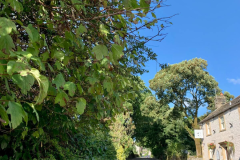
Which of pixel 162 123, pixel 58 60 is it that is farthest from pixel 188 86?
pixel 58 60

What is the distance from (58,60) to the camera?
7.55ft

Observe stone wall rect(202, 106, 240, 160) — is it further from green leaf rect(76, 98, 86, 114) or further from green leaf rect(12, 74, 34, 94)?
green leaf rect(12, 74, 34, 94)

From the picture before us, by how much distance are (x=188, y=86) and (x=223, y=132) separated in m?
9.13

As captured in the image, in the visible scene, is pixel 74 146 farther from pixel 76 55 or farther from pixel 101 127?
pixel 76 55

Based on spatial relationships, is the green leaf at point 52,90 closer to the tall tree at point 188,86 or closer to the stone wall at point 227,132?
the stone wall at point 227,132

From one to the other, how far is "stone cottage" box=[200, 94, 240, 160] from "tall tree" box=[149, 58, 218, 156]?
195 centimetres

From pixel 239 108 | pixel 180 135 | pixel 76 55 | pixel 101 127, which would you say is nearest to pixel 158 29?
pixel 76 55

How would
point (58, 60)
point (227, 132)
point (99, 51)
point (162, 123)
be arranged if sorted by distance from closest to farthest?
point (99, 51)
point (58, 60)
point (227, 132)
point (162, 123)

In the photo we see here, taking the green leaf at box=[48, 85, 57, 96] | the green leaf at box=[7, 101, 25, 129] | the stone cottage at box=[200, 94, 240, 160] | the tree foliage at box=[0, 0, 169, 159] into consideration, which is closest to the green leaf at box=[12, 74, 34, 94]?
the tree foliage at box=[0, 0, 169, 159]

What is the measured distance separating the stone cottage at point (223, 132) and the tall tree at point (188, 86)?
195cm

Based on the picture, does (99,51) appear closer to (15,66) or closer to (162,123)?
(15,66)

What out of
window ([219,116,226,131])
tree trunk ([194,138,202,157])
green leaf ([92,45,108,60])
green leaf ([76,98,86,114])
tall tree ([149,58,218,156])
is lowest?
tree trunk ([194,138,202,157])

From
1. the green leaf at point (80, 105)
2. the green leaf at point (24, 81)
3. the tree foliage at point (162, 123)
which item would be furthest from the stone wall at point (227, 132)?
the green leaf at point (24, 81)

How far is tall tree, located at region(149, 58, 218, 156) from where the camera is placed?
1078 inches
